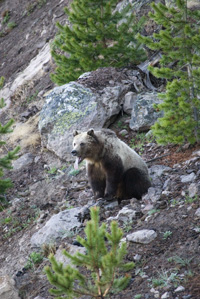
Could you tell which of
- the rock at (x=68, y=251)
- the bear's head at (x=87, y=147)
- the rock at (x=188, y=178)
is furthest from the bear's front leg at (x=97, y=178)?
the rock at (x=68, y=251)

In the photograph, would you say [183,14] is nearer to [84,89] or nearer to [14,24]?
[84,89]

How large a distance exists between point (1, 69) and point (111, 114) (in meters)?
12.2

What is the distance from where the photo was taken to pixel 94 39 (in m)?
12.1

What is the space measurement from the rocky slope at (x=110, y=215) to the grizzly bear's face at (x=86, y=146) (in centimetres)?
99

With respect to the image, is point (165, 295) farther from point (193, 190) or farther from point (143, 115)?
point (143, 115)

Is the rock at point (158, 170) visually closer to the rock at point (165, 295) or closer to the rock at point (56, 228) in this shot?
the rock at point (56, 228)

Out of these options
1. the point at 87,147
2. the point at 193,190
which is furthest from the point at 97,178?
the point at 193,190

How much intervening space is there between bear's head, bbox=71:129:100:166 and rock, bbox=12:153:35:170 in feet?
14.7

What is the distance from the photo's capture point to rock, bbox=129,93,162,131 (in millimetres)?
10531

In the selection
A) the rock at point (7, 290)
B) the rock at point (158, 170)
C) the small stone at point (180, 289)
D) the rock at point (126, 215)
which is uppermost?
the rock at point (7, 290)

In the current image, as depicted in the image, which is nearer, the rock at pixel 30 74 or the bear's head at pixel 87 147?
the bear's head at pixel 87 147

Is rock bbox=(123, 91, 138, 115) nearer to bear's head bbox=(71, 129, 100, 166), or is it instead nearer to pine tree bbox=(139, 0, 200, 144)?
pine tree bbox=(139, 0, 200, 144)

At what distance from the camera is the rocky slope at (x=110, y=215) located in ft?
16.0

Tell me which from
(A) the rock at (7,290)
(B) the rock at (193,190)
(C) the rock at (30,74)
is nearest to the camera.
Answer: (A) the rock at (7,290)
